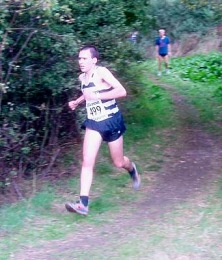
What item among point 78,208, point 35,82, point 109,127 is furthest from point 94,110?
point 35,82

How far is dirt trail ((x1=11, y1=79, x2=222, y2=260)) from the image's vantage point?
22.0 ft

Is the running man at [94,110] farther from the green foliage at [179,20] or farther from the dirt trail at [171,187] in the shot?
the green foliage at [179,20]

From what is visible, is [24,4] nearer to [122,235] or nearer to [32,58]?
[32,58]

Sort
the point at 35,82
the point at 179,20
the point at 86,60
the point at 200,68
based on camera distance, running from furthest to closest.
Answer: the point at 179,20 → the point at 200,68 → the point at 35,82 → the point at 86,60

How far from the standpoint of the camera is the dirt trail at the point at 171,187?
22.0 feet

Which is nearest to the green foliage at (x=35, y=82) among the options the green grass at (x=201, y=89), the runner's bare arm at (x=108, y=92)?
the runner's bare arm at (x=108, y=92)

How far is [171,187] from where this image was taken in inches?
348

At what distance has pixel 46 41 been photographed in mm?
8141

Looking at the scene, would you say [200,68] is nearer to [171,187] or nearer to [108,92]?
[171,187]

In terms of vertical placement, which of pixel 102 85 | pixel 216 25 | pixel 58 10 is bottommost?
pixel 216 25

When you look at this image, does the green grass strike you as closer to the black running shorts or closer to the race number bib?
the black running shorts

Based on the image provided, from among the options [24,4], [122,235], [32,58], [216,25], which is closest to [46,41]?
[32,58]

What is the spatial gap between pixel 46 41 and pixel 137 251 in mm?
3041

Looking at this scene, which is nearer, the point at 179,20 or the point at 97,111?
the point at 97,111
